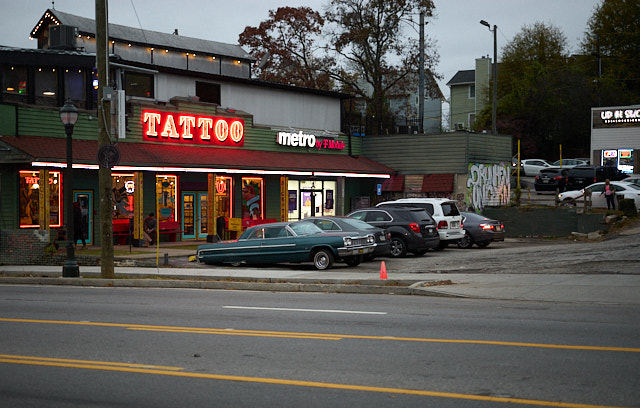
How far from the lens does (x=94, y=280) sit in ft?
63.6

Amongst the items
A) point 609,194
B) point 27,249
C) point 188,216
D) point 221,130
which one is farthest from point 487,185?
point 27,249

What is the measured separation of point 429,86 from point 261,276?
3621 cm

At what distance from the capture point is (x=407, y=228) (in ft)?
80.1

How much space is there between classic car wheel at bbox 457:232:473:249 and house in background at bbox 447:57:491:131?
193 feet

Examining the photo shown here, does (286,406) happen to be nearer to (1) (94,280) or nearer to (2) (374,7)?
(1) (94,280)

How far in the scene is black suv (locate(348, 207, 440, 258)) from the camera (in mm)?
24312

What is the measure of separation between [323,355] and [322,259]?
1261cm

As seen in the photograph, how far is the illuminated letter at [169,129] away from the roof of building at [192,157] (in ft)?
1.53

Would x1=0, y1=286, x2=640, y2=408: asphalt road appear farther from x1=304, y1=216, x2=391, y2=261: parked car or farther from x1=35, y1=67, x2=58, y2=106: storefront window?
x1=35, y1=67, x2=58, y2=106: storefront window

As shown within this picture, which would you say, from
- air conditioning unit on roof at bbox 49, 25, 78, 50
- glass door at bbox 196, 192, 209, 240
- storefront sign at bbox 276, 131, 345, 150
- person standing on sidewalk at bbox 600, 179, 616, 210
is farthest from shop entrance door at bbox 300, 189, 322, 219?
person standing on sidewalk at bbox 600, 179, 616, 210

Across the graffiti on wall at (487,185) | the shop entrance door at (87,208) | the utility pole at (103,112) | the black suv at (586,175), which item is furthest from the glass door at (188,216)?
the black suv at (586,175)

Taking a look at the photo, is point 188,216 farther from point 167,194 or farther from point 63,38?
point 63,38

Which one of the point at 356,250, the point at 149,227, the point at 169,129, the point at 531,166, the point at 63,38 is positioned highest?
the point at 63,38

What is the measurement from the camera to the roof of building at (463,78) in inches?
3563
